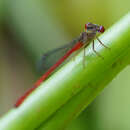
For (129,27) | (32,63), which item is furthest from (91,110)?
(129,27)

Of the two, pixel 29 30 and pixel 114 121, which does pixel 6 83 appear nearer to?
pixel 29 30

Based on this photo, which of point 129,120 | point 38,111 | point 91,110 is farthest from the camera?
point 91,110

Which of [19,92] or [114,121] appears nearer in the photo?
[114,121]

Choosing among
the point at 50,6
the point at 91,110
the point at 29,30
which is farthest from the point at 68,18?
the point at 91,110

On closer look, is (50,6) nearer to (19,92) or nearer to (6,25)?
(6,25)

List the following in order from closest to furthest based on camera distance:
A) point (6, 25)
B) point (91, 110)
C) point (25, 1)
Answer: point (91, 110) < point (25, 1) < point (6, 25)

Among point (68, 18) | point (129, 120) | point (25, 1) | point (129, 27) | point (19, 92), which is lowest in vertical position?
point (129, 120)

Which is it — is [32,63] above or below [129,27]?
above
